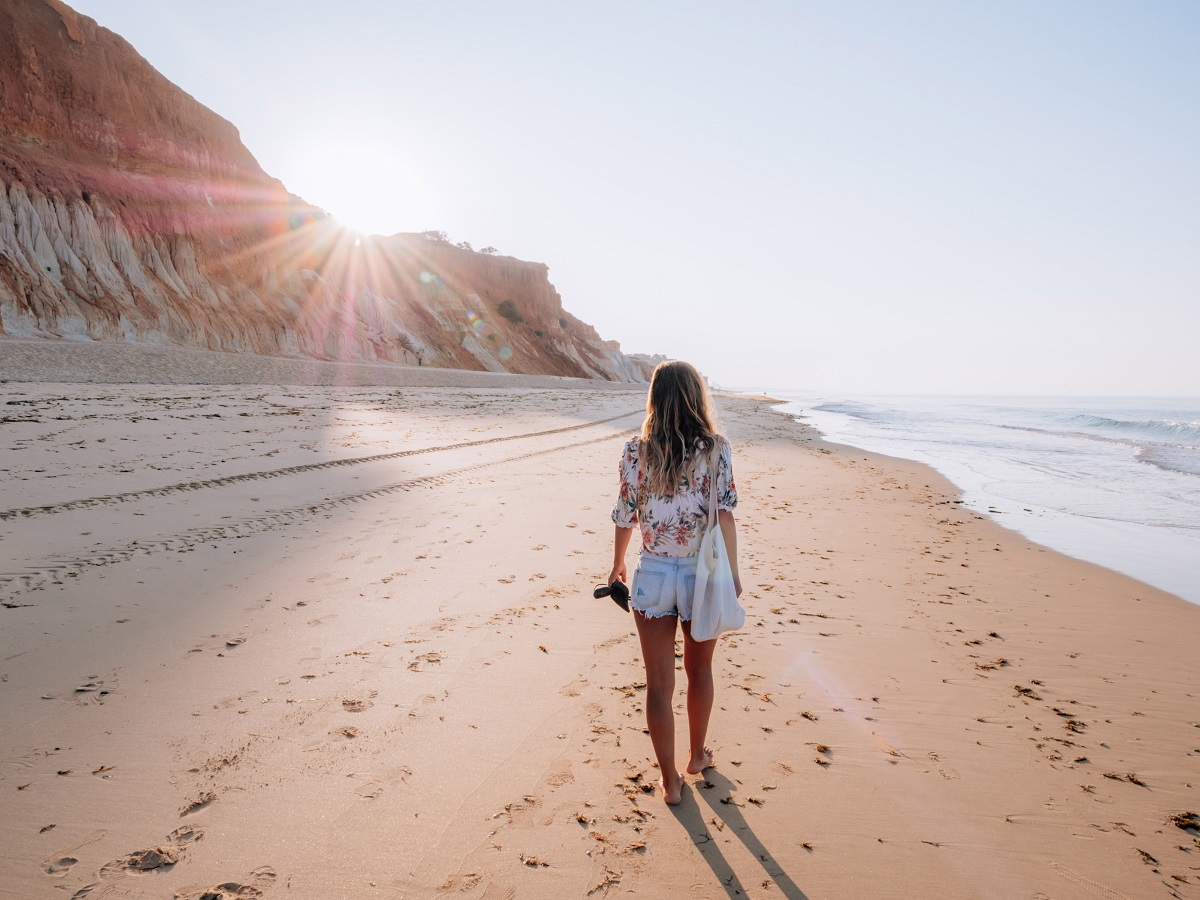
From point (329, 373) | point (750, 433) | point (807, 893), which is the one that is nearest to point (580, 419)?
point (750, 433)

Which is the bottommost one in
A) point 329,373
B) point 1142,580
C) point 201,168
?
point 1142,580

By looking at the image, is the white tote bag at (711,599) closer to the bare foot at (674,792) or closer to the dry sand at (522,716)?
the bare foot at (674,792)

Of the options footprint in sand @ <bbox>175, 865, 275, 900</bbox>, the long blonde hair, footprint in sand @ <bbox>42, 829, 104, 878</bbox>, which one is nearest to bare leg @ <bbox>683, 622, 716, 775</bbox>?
the long blonde hair

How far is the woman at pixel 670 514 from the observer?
2.81 metres

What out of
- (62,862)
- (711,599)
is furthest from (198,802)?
(711,599)

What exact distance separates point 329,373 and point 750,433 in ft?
54.2

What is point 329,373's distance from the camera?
974 inches

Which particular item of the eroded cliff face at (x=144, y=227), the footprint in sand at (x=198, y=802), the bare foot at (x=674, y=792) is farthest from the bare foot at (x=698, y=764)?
the eroded cliff face at (x=144, y=227)

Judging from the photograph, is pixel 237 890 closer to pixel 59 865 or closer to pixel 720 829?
pixel 59 865

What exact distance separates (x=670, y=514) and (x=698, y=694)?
0.95 meters

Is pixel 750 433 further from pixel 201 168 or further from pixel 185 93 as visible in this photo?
pixel 185 93

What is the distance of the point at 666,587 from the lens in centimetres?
282

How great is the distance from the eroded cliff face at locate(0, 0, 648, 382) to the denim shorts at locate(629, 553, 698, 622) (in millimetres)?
29849

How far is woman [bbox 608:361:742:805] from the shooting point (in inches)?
110
